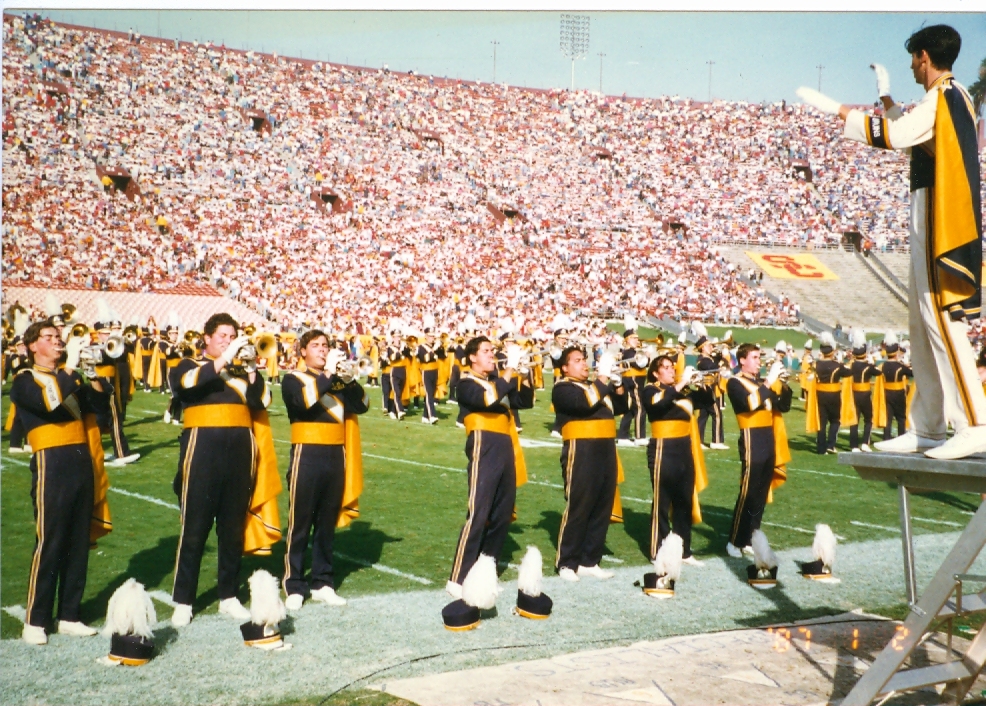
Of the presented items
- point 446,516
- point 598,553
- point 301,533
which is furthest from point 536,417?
point 301,533

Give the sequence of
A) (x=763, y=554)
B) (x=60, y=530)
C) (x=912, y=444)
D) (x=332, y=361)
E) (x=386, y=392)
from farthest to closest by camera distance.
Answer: (x=386, y=392), (x=763, y=554), (x=332, y=361), (x=60, y=530), (x=912, y=444)

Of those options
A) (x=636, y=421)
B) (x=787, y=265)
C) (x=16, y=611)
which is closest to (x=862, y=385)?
(x=636, y=421)

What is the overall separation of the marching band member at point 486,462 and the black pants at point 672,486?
1006 mm

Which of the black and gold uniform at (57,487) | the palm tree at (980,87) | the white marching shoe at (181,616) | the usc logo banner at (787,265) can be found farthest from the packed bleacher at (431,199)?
the white marching shoe at (181,616)

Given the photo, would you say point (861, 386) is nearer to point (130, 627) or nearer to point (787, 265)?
point (130, 627)

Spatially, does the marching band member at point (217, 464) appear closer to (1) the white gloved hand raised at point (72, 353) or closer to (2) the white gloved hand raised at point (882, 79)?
(1) the white gloved hand raised at point (72, 353)

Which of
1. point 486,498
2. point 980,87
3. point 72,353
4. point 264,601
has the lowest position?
point 264,601

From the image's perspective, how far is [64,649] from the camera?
12.9ft

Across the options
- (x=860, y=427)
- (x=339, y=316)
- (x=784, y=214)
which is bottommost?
(x=860, y=427)

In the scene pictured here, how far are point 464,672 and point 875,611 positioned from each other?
2.31m

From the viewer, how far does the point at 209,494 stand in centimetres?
434

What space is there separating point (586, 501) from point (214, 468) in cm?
211

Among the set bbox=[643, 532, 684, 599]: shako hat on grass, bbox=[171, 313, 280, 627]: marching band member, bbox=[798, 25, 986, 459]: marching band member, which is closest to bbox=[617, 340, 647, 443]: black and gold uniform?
bbox=[643, 532, 684, 599]: shako hat on grass

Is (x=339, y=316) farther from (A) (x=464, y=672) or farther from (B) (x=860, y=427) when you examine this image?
(A) (x=464, y=672)
